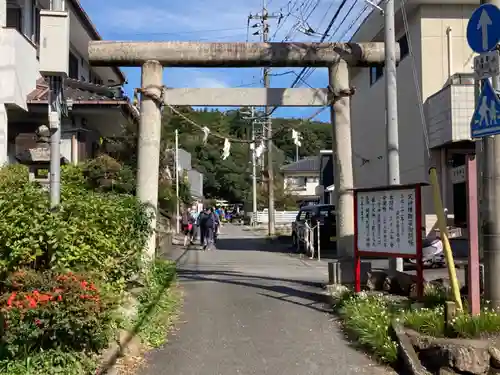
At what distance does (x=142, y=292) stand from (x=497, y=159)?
18.6 feet

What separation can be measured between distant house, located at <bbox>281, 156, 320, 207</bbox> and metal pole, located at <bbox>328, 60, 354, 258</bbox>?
61.6 meters

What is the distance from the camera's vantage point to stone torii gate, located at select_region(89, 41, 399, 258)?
1162 centimetres

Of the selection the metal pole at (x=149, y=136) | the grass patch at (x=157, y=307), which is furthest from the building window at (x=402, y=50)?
the grass patch at (x=157, y=307)

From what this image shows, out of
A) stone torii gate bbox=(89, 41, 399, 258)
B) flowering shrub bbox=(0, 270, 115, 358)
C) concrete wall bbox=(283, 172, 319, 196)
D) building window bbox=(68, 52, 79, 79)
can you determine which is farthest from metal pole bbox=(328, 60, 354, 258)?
concrete wall bbox=(283, 172, 319, 196)

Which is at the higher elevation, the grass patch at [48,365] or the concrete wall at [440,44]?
the concrete wall at [440,44]

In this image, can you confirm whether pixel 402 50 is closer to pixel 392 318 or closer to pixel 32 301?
pixel 392 318

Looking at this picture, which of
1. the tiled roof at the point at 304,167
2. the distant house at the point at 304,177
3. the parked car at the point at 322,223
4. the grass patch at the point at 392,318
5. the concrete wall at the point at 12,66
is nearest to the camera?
the grass patch at the point at 392,318

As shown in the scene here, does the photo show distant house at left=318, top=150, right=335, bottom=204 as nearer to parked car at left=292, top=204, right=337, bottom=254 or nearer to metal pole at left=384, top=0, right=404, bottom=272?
parked car at left=292, top=204, right=337, bottom=254

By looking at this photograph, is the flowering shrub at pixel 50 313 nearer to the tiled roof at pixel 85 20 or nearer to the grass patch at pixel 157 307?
the grass patch at pixel 157 307

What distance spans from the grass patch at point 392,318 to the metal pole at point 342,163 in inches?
98.1

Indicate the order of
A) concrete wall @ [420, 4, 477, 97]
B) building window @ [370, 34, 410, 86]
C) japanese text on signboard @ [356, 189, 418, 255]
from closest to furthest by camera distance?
japanese text on signboard @ [356, 189, 418, 255], concrete wall @ [420, 4, 477, 97], building window @ [370, 34, 410, 86]

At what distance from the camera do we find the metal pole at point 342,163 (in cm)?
1155

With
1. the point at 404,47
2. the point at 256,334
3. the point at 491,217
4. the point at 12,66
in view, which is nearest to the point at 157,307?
the point at 256,334

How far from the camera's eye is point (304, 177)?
76.5 metres
